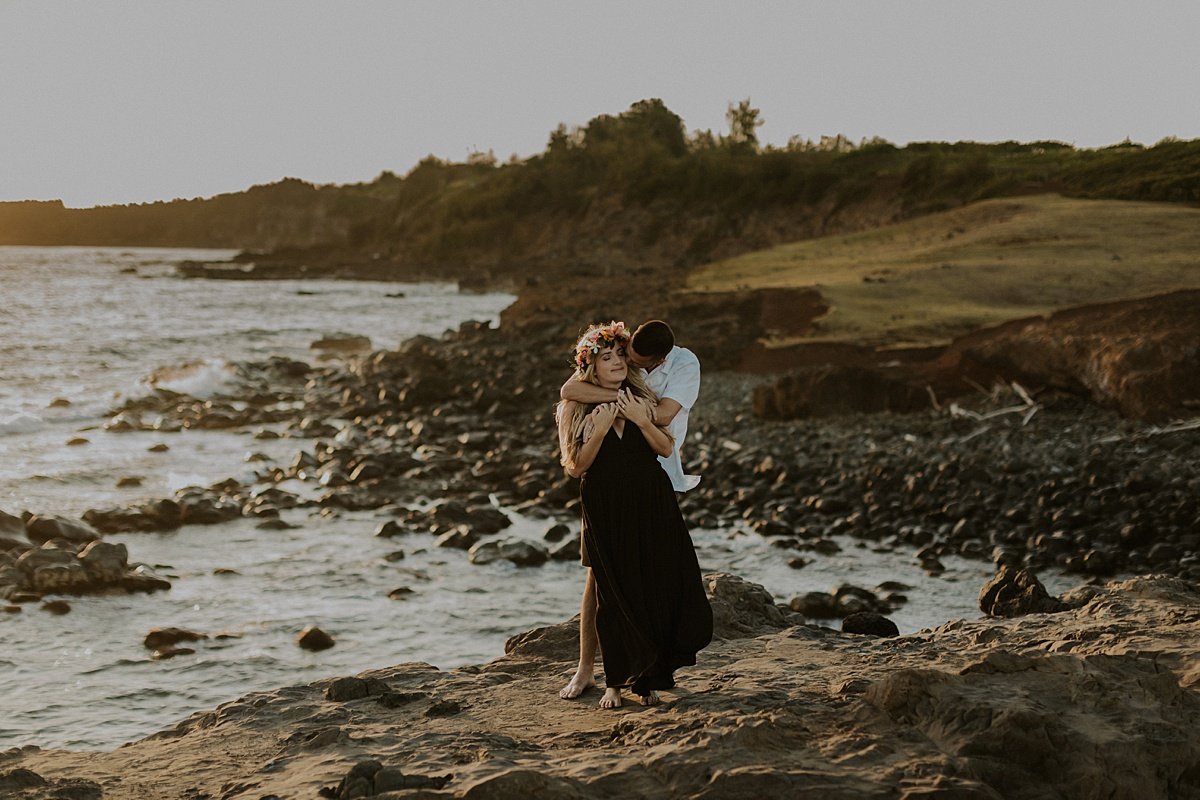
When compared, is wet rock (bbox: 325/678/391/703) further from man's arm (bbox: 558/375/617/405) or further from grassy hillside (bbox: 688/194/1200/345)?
grassy hillside (bbox: 688/194/1200/345)

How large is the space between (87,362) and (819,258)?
20650mm

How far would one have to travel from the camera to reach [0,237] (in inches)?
4587

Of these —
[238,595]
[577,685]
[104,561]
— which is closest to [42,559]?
→ [104,561]

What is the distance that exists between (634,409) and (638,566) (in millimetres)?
739

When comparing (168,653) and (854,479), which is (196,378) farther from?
(168,653)

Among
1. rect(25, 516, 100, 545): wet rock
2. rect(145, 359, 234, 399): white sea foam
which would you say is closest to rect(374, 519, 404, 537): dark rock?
Result: rect(25, 516, 100, 545): wet rock

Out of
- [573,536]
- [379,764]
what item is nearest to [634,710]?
[379,764]

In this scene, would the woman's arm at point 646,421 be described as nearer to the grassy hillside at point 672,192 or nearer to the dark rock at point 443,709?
the dark rock at point 443,709

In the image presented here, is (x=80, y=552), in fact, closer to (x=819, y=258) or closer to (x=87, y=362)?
(x=87, y=362)

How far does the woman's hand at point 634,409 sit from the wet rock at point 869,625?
2.73m

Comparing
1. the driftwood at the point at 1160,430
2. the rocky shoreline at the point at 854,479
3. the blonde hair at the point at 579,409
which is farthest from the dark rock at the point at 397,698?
the driftwood at the point at 1160,430

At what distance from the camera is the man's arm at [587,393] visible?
18.2ft

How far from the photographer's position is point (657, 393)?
18.9ft

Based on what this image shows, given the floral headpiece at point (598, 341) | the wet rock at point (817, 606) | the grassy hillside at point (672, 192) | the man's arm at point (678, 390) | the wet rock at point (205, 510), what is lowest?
the wet rock at point (817, 606)
